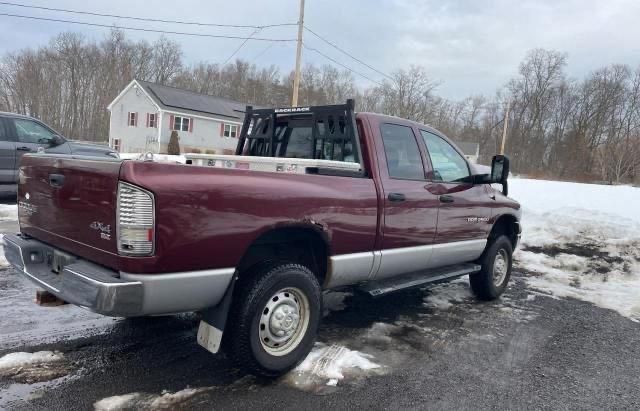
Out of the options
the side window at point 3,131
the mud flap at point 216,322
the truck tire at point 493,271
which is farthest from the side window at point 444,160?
the side window at point 3,131

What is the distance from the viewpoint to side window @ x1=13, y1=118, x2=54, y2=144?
9.63 meters

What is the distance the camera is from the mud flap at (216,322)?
9.95ft

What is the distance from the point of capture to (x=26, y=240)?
139 inches

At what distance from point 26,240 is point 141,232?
157cm

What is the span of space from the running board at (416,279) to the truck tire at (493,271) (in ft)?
0.81

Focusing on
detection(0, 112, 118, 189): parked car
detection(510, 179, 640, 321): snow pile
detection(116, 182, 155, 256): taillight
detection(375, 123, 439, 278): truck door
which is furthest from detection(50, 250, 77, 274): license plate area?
detection(0, 112, 118, 189): parked car

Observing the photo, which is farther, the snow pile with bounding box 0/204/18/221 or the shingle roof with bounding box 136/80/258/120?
the shingle roof with bounding box 136/80/258/120

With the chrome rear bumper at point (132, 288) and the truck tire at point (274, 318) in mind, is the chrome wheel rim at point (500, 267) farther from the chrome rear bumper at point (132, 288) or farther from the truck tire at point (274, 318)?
the chrome rear bumper at point (132, 288)

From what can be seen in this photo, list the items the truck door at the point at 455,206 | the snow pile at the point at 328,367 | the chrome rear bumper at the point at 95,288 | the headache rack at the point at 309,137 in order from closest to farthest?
the chrome rear bumper at the point at 95,288
the snow pile at the point at 328,367
the headache rack at the point at 309,137
the truck door at the point at 455,206

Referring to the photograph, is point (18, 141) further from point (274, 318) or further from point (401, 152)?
point (274, 318)

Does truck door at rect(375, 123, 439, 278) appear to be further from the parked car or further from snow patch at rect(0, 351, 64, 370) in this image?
the parked car

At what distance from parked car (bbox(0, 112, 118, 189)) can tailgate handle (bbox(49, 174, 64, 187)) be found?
6.58m

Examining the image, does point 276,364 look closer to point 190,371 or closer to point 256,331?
point 256,331

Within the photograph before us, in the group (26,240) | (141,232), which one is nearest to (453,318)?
(141,232)
